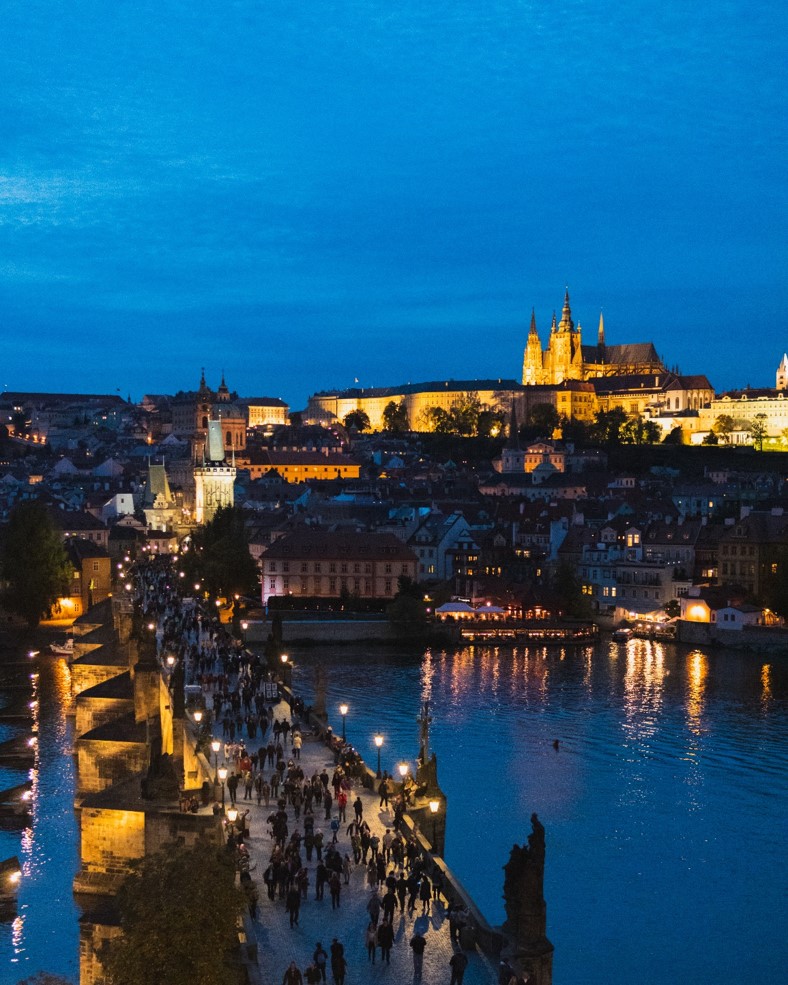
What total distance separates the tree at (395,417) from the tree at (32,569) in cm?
10680

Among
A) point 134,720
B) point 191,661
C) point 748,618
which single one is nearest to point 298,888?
point 134,720

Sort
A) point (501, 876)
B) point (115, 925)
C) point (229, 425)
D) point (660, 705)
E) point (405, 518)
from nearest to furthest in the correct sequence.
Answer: point (115, 925), point (501, 876), point (660, 705), point (405, 518), point (229, 425)

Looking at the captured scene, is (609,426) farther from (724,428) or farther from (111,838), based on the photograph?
(111,838)

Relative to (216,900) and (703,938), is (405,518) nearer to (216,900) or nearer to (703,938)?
(703,938)

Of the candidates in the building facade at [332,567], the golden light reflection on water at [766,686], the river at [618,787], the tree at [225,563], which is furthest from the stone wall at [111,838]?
the building facade at [332,567]

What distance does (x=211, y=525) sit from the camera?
6669cm

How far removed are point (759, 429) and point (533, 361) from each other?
43.5 m

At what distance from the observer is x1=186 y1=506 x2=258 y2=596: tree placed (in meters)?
61.7

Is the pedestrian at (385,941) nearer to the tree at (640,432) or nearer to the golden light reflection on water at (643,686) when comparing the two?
the golden light reflection on water at (643,686)

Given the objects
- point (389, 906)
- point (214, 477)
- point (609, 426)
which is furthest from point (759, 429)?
point (389, 906)

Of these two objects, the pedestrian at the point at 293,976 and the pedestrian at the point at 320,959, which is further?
the pedestrian at the point at 320,959

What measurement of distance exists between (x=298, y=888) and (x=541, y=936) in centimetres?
353

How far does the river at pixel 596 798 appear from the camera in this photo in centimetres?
2197

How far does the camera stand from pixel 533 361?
180750 mm
